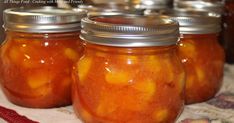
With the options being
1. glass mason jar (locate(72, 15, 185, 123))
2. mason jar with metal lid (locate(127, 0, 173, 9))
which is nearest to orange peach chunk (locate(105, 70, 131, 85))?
glass mason jar (locate(72, 15, 185, 123))

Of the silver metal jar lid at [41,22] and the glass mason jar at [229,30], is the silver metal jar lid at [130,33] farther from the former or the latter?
the glass mason jar at [229,30]

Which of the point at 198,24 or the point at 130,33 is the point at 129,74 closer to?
the point at 130,33

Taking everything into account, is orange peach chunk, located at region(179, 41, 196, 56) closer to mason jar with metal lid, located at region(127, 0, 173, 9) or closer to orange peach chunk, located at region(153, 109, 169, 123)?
orange peach chunk, located at region(153, 109, 169, 123)

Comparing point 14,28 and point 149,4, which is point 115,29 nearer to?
point 14,28

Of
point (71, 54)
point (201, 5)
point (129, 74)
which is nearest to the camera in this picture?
point (129, 74)

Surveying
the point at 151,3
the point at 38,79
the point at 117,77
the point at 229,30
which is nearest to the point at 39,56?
the point at 38,79

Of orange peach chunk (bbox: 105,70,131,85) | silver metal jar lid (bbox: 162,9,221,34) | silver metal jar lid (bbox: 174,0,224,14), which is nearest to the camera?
orange peach chunk (bbox: 105,70,131,85)
